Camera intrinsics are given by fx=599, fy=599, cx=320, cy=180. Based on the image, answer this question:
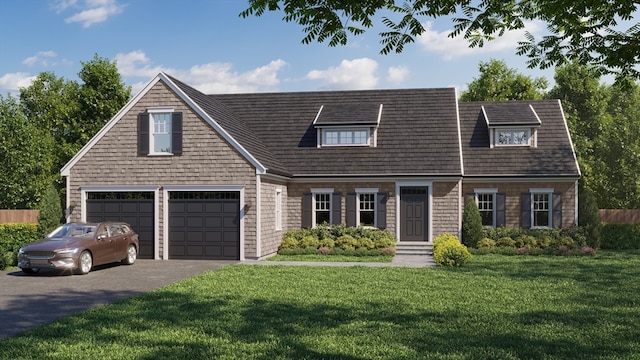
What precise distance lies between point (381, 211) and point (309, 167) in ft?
12.3

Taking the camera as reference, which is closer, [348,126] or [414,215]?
[414,215]

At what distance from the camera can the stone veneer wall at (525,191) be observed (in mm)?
26969

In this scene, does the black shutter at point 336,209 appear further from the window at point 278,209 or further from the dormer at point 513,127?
the dormer at point 513,127

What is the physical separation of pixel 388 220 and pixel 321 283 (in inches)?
437

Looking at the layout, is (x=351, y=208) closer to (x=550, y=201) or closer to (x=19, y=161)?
(x=550, y=201)

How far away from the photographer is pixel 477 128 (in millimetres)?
29734

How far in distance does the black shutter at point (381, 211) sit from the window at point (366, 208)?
1.44ft

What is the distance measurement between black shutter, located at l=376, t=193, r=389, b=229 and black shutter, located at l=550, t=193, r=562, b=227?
7673 mm

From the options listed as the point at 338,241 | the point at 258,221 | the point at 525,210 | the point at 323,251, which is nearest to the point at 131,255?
the point at 258,221

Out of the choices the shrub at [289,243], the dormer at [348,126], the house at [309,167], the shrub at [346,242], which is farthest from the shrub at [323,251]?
the dormer at [348,126]

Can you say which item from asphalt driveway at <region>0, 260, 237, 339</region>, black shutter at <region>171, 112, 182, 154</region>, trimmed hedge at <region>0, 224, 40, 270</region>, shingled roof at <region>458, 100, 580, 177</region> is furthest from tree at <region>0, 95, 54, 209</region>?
shingled roof at <region>458, 100, 580, 177</region>

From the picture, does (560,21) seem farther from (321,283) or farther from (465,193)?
(465,193)

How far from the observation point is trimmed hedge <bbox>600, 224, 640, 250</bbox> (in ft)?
91.7

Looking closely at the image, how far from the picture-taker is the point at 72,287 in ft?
50.3
